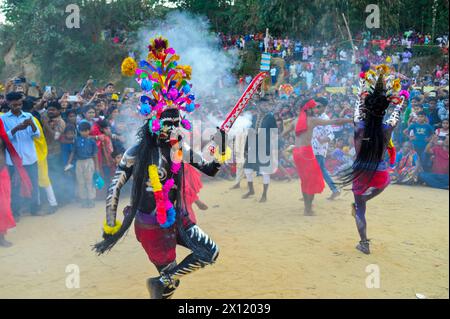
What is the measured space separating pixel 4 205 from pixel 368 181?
185 inches

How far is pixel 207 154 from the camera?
426cm

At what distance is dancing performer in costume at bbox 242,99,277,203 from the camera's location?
840 cm

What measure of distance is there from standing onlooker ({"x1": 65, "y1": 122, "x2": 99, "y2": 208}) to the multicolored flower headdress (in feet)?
14.8

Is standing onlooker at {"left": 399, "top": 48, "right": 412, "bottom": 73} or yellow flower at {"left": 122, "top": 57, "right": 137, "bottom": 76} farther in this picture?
standing onlooker at {"left": 399, "top": 48, "right": 412, "bottom": 73}

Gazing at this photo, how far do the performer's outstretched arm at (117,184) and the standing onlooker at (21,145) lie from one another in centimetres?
390

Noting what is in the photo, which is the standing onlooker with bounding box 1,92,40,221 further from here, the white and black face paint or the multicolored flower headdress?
the white and black face paint

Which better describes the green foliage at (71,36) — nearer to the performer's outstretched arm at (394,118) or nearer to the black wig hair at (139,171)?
the performer's outstretched arm at (394,118)

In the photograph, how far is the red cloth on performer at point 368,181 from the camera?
5.55 meters

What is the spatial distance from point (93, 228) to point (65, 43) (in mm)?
14632

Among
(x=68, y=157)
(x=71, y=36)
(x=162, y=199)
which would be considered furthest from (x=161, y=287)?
(x=71, y=36)

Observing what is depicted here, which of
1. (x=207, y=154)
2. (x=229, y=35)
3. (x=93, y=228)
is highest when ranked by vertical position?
(x=229, y=35)

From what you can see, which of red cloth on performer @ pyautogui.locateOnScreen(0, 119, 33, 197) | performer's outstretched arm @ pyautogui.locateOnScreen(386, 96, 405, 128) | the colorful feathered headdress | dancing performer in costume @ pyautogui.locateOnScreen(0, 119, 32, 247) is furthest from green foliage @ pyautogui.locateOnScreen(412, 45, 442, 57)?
dancing performer in costume @ pyautogui.locateOnScreen(0, 119, 32, 247)
